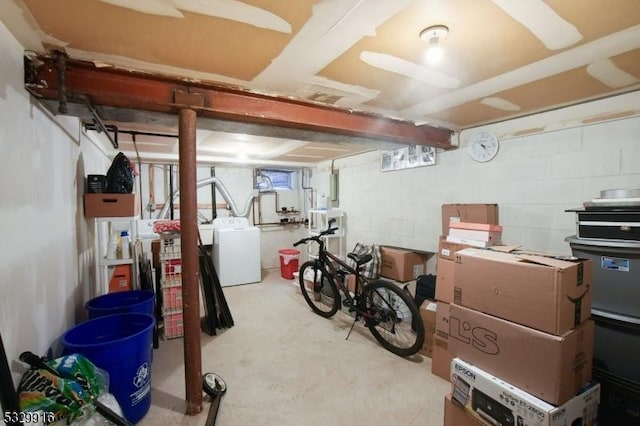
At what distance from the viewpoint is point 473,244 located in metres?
2.13

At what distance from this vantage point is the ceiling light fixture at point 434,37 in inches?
48.8

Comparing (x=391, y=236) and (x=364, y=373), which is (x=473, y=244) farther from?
(x=391, y=236)

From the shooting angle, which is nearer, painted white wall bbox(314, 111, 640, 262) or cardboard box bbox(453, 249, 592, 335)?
cardboard box bbox(453, 249, 592, 335)

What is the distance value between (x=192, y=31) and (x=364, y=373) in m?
Answer: 2.37

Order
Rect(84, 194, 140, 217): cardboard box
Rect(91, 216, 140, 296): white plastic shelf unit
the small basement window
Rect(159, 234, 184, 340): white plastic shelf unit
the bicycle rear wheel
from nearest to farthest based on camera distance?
Rect(84, 194, 140, 217): cardboard box → Rect(91, 216, 140, 296): white plastic shelf unit → Rect(159, 234, 184, 340): white plastic shelf unit → the bicycle rear wheel → the small basement window

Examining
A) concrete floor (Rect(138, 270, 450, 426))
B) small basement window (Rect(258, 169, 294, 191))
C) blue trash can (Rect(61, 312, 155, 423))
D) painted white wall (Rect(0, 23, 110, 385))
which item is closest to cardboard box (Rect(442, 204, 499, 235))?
concrete floor (Rect(138, 270, 450, 426))

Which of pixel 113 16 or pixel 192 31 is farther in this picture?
pixel 192 31

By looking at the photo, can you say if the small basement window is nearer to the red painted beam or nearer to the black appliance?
the red painted beam

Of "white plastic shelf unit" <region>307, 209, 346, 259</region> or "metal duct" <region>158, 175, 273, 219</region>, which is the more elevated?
"metal duct" <region>158, 175, 273, 219</region>

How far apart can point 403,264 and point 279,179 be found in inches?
133

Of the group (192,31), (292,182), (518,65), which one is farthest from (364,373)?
(292,182)

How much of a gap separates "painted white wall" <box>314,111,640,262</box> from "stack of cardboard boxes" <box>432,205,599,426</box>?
115cm

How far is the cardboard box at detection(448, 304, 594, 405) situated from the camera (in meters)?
1.19

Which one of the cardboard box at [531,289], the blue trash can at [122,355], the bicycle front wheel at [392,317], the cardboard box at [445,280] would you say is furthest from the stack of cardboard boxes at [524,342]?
the blue trash can at [122,355]
